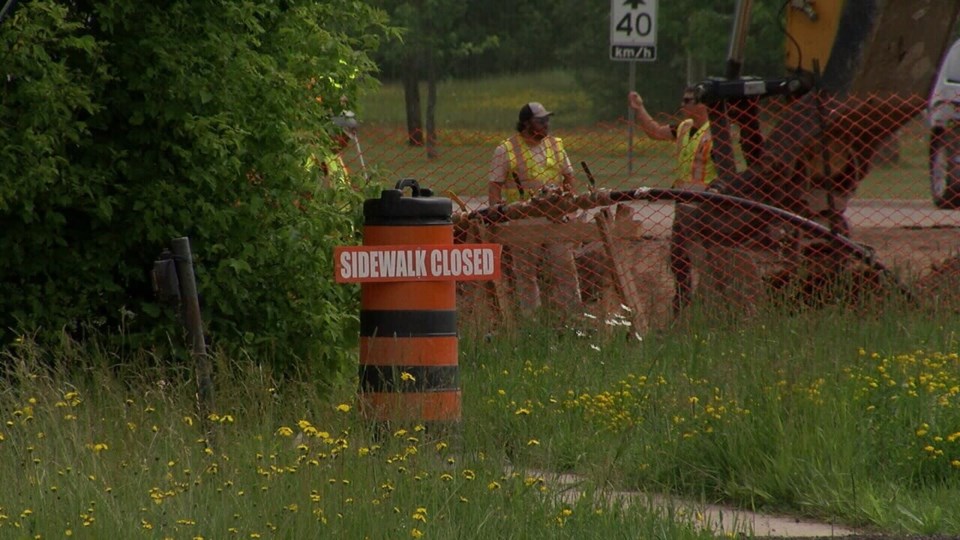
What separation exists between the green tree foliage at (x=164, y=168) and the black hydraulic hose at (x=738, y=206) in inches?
125

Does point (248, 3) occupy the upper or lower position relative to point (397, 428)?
upper

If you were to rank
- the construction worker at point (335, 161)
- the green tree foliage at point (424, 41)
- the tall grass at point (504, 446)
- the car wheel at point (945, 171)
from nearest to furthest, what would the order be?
1. the tall grass at point (504, 446)
2. the construction worker at point (335, 161)
3. the car wheel at point (945, 171)
4. the green tree foliage at point (424, 41)

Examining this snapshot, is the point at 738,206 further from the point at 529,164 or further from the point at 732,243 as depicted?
the point at 529,164

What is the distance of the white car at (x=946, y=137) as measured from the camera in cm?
1619

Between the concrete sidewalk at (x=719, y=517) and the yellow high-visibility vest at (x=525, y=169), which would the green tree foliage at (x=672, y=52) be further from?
the concrete sidewalk at (x=719, y=517)

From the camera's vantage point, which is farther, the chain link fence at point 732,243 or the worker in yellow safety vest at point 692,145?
the worker in yellow safety vest at point 692,145

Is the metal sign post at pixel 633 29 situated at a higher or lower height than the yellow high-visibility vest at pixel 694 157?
higher

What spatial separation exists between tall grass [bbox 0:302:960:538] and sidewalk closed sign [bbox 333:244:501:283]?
65 cm

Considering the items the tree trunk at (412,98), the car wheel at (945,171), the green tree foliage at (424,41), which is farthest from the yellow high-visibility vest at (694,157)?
the tree trunk at (412,98)

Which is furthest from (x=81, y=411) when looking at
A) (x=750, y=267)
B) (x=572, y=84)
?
(x=572, y=84)

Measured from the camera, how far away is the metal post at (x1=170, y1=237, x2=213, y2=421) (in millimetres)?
7973

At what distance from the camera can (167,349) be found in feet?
Answer: 29.7

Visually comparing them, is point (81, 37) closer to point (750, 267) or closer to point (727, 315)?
point (727, 315)

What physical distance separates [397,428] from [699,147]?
756cm
